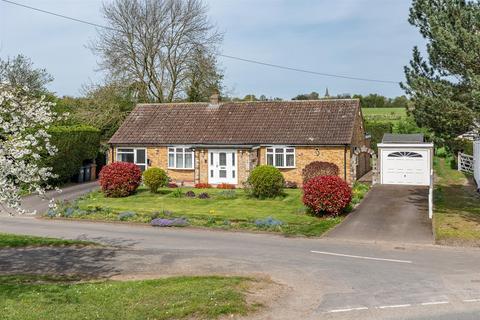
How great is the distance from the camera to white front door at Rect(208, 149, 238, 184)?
31484 mm

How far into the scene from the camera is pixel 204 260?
47.1ft

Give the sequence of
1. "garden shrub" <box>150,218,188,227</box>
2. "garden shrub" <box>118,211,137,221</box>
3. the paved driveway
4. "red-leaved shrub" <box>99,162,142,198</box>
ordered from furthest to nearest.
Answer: "red-leaved shrub" <box>99,162,142,198</box>
"garden shrub" <box>118,211,137,221</box>
"garden shrub" <box>150,218,188,227</box>
the paved driveway

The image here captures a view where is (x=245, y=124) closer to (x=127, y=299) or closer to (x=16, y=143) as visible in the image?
(x=16, y=143)

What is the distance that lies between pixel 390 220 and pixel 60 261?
512 inches

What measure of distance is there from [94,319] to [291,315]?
3572mm

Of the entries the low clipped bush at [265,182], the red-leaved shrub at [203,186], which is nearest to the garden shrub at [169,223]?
the low clipped bush at [265,182]

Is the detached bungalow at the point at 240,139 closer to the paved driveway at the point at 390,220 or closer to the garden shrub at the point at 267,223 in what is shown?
the paved driveway at the point at 390,220

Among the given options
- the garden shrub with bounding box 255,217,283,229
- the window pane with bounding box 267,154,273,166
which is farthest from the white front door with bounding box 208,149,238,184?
the garden shrub with bounding box 255,217,283,229

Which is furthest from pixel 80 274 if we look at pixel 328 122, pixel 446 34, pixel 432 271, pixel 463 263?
pixel 328 122

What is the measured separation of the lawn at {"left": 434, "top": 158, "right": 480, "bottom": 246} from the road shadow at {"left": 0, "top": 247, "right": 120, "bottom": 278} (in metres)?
10.7

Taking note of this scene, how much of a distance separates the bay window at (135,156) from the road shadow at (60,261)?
1813 cm

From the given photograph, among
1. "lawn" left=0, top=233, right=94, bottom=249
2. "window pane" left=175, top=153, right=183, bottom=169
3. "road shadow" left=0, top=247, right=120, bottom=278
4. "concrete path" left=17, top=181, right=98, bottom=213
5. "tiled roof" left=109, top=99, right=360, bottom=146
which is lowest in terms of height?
"road shadow" left=0, top=247, right=120, bottom=278

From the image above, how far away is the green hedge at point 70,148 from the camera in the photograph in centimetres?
3219

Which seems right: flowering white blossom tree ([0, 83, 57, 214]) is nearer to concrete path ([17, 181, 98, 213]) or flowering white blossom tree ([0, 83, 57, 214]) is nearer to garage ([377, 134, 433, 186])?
concrete path ([17, 181, 98, 213])
